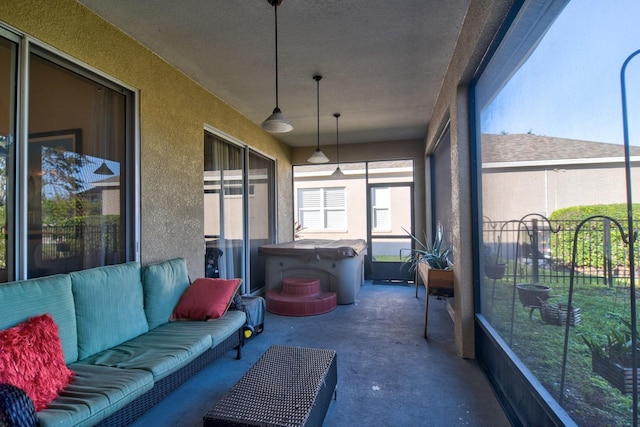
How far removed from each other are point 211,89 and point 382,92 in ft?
6.95

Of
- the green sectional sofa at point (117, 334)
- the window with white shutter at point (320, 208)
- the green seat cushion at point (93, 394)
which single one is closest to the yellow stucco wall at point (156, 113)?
the green sectional sofa at point (117, 334)

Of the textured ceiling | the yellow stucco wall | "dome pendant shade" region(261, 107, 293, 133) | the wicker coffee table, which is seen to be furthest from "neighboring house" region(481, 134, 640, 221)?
the yellow stucco wall

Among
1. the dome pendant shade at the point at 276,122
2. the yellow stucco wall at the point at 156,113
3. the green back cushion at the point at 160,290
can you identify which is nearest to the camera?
the yellow stucco wall at the point at 156,113

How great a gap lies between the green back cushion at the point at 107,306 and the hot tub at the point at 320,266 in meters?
2.24

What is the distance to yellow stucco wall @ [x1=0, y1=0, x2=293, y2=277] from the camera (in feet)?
6.64

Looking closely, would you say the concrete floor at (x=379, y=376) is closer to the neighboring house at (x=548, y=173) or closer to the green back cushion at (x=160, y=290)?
the green back cushion at (x=160, y=290)

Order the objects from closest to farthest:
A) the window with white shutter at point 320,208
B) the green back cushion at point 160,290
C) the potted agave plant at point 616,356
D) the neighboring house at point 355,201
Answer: the potted agave plant at point 616,356 → the green back cushion at point 160,290 → the neighboring house at point 355,201 → the window with white shutter at point 320,208

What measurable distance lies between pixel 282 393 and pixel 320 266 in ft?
9.47

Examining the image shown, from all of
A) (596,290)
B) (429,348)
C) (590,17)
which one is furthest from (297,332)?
(590,17)

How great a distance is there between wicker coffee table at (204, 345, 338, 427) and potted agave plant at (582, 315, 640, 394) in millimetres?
1185

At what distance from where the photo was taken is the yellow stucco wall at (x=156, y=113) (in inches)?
79.6

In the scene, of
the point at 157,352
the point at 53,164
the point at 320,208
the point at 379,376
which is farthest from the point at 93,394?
the point at 320,208

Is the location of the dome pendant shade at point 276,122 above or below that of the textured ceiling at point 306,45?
below

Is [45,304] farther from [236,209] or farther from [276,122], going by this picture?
[236,209]
